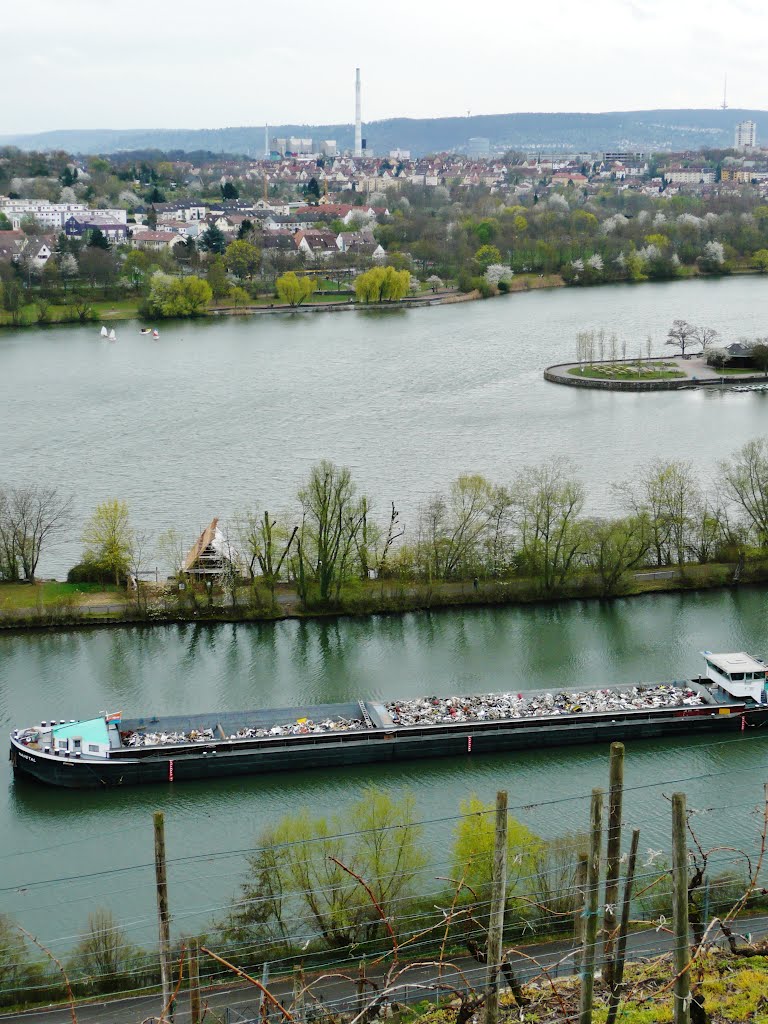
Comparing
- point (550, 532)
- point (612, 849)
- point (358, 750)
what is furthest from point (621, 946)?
point (550, 532)

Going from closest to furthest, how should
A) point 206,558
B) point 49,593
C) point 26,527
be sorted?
1. point 49,593
2. point 206,558
3. point 26,527

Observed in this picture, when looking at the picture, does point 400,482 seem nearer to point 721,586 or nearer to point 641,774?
point 721,586

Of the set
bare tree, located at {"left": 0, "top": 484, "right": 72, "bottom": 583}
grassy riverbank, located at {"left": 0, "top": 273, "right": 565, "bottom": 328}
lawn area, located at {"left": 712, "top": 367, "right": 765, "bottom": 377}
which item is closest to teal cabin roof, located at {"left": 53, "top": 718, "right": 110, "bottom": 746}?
bare tree, located at {"left": 0, "top": 484, "right": 72, "bottom": 583}

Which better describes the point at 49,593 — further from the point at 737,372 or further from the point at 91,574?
the point at 737,372

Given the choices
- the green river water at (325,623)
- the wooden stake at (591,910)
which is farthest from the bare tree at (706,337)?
the wooden stake at (591,910)

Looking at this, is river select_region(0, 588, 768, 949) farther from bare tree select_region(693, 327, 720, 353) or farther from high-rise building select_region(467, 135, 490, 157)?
high-rise building select_region(467, 135, 490, 157)

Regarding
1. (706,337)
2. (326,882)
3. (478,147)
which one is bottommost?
(326,882)

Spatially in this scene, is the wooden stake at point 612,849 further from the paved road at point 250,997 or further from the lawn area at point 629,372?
the lawn area at point 629,372
